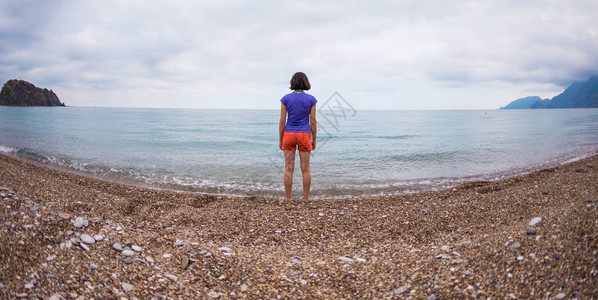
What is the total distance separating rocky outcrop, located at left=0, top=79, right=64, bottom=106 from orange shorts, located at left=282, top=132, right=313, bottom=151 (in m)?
168

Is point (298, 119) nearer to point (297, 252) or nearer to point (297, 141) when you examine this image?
point (297, 141)

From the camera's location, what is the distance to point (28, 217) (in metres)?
3.86

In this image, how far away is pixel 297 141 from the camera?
22.6 feet

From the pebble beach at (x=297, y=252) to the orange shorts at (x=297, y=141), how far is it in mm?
1547

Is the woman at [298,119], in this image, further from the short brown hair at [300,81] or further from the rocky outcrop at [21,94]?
the rocky outcrop at [21,94]

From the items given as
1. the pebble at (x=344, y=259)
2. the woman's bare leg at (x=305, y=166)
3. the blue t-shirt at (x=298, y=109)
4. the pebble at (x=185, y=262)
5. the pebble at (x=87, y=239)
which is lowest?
the pebble at (x=344, y=259)

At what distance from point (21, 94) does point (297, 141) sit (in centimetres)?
17074

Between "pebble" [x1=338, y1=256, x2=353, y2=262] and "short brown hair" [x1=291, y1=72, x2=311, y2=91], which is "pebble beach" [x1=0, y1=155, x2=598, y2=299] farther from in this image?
"short brown hair" [x1=291, y1=72, x2=311, y2=91]

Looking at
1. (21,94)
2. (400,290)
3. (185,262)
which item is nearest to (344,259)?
(400,290)

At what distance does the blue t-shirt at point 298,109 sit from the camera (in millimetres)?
6652

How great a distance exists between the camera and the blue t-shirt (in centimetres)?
665

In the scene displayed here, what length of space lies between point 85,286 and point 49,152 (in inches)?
681

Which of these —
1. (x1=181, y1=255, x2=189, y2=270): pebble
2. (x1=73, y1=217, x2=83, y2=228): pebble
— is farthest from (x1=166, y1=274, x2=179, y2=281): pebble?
(x1=73, y1=217, x2=83, y2=228): pebble

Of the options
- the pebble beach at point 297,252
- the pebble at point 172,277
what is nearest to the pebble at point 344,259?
the pebble beach at point 297,252
